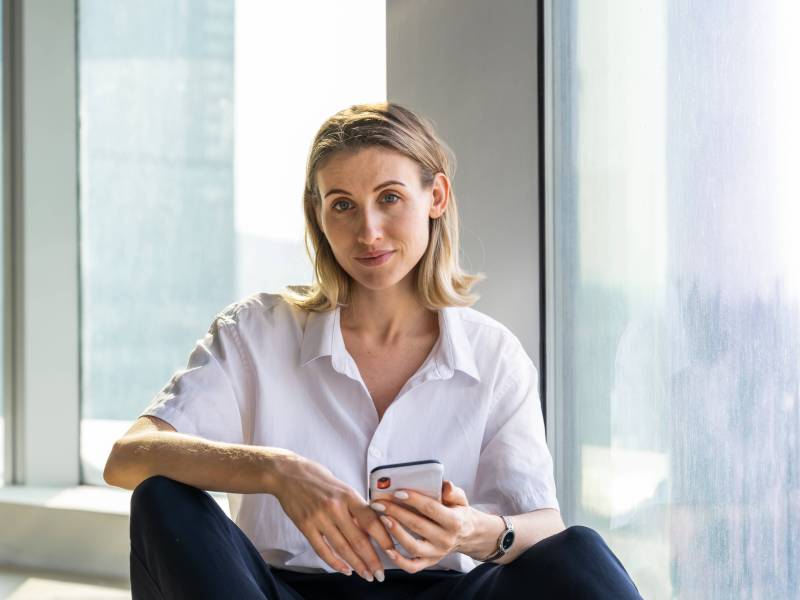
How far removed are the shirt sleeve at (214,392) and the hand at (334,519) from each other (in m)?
0.29

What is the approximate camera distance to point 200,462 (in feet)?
4.45

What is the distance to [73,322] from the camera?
300 cm

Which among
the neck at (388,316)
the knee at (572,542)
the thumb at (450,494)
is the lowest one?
the knee at (572,542)

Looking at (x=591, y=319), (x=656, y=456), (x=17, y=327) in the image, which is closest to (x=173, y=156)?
(x=17, y=327)

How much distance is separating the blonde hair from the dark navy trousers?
0.51m

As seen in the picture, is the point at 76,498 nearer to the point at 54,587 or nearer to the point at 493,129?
the point at 54,587

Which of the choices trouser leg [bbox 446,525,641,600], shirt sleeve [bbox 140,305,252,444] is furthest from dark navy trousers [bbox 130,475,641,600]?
shirt sleeve [bbox 140,305,252,444]

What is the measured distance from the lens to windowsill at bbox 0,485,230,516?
2.73 metres

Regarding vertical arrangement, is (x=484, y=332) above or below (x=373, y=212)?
below

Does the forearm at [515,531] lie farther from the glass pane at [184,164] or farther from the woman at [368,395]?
the glass pane at [184,164]

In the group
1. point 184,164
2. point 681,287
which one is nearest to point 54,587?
point 184,164

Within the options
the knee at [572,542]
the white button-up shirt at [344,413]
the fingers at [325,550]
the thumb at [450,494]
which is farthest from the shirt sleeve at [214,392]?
the knee at [572,542]

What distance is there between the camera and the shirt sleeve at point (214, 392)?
1.54 meters

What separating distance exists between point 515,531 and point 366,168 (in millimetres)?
649
